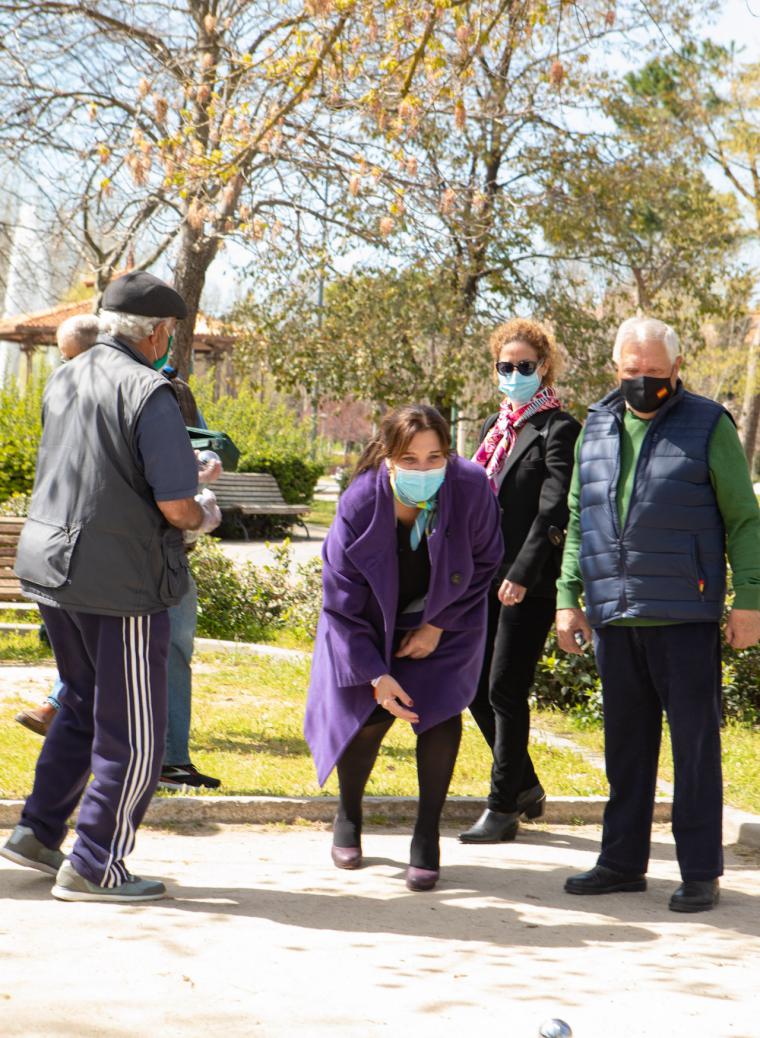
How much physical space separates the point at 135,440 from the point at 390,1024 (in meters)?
1.89

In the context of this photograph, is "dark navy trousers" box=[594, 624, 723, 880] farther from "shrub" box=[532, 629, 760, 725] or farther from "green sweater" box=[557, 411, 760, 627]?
"shrub" box=[532, 629, 760, 725]

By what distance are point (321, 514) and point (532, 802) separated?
25.1 m

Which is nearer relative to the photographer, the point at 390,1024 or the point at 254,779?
the point at 390,1024

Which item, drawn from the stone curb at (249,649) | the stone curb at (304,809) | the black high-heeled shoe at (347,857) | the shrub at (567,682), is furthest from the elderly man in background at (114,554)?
the stone curb at (249,649)

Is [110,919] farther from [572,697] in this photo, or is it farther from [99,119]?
[99,119]

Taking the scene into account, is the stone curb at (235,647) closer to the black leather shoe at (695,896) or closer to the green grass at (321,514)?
the black leather shoe at (695,896)

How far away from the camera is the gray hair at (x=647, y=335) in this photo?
4.53 metres

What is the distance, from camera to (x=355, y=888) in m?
4.61

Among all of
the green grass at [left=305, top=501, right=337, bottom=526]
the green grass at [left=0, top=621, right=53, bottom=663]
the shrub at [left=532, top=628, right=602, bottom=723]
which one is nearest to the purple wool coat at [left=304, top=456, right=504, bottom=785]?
the shrub at [left=532, top=628, right=602, bottom=723]

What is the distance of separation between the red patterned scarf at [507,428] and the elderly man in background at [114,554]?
1.53 metres

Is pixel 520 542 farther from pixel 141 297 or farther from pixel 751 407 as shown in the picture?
pixel 751 407

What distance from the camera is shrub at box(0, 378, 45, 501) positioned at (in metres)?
16.4

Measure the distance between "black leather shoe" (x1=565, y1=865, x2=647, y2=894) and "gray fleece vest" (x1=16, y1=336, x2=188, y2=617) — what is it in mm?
1795

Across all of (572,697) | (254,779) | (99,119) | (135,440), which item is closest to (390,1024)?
(135,440)
